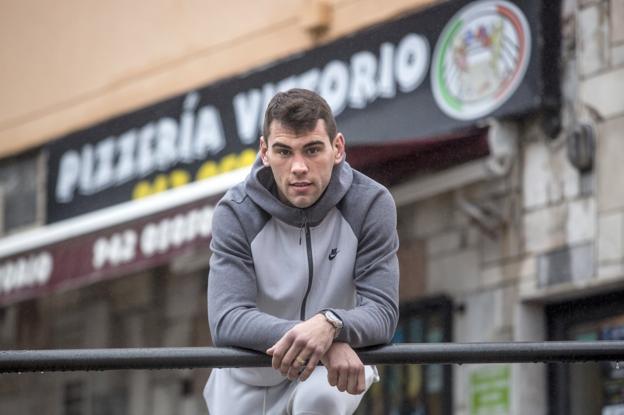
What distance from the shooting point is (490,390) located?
1177 centimetres

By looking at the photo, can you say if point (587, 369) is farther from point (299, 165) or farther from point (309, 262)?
point (299, 165)

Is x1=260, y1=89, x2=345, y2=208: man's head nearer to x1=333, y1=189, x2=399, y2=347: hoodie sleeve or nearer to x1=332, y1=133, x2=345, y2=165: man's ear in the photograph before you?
x1=332, y1=133, x2=345, y2=165: man's ear

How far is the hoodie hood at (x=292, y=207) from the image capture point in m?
4.85

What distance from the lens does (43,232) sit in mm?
14672

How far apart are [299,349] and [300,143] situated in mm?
555

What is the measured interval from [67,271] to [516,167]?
3.92 m

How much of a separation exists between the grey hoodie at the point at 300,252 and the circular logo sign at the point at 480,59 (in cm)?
628

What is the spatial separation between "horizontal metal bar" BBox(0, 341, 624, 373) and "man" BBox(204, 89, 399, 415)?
15cm

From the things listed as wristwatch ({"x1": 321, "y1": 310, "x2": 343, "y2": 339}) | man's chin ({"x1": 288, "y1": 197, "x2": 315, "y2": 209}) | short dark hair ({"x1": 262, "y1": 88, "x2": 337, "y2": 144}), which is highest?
short dark hair ({"x1": 262, "y1": 88, "x2": 337, "y2": 144})

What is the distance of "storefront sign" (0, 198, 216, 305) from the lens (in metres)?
12.7

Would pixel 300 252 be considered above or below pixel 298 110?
below

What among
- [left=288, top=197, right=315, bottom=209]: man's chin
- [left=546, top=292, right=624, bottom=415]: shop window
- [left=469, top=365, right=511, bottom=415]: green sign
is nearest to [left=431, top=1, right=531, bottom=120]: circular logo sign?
[left=546, top=292, right=624, bottom=415]: shop window

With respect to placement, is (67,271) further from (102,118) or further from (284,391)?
(284,391)

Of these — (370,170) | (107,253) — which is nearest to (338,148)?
(370,170)
